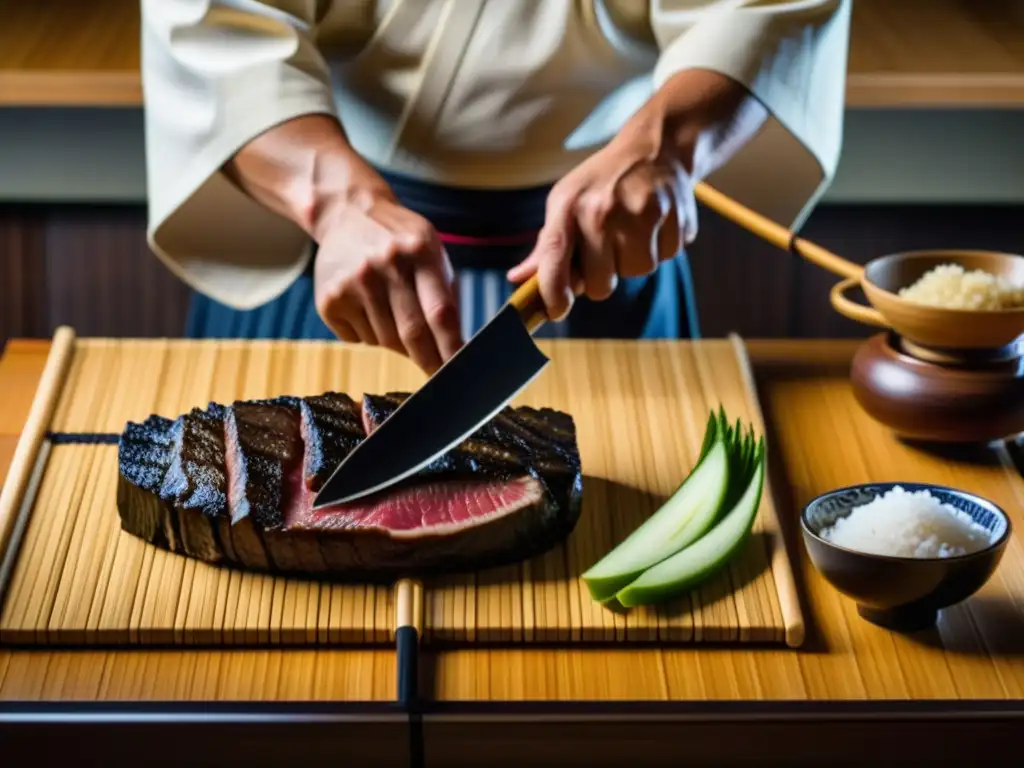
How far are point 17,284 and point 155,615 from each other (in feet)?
6.54

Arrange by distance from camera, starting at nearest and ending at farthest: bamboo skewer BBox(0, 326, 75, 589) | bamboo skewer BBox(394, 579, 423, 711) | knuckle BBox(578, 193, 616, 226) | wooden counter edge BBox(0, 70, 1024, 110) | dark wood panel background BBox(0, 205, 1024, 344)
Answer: bamboo skewer BBox(394, 579, 423, 711), bamboo skewer BBox(0, 326, 75, 589), knuckle BBox(578, 193, 616, 226), wooden counter edge BBox(0, 70, 1024, 110), dark wood panel background BBox(0, 205, 1024, 344)

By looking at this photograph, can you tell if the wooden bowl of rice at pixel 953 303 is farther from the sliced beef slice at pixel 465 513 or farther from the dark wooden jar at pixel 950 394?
the sliced beef slice at pixel 465 513

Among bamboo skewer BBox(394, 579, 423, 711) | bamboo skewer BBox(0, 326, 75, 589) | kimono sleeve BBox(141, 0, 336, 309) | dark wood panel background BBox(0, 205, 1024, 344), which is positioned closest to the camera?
bamboo skewer BBox(394, 579, 423, 711)

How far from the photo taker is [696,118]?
5.25 feet

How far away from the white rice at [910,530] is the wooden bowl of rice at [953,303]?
10.4 inches

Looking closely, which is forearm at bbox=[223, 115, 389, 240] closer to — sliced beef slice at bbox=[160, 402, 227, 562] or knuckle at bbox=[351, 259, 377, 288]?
knuckle at bbox=[351, 259, 377, 288]

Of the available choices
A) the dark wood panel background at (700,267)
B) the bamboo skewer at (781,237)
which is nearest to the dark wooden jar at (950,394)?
the bamboo skewer at (781,237)

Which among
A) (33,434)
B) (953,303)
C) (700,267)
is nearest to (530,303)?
(953,303)

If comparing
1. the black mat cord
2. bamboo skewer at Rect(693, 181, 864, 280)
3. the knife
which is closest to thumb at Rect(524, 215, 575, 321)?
the knife

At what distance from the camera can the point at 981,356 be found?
1459 mm

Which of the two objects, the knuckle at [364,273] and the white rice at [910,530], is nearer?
the white rice at [910,530]

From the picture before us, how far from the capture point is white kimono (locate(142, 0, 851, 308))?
1615 millimetres

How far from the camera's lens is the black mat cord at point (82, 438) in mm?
1494

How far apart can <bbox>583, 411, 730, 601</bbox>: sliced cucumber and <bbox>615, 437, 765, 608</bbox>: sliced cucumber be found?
0.5 inches
